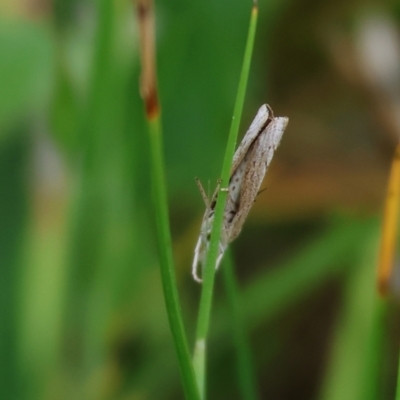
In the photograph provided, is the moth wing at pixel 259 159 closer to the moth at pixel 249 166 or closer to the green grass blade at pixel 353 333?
the moth at pixel 249 166

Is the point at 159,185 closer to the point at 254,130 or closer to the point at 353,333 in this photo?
the point at 254,130

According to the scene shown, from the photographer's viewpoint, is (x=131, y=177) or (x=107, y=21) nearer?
(x=107, y=21)

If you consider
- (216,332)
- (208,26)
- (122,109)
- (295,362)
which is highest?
(208,26)

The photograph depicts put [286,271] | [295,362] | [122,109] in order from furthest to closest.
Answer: [295,362], [286,271], [122,109]

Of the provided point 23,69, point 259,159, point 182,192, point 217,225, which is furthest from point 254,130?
point 182,192

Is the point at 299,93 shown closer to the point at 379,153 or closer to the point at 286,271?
the point at 379,153

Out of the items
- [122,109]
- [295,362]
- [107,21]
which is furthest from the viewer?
[295,362]

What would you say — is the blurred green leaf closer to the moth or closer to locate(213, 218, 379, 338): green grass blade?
locate(213, 218, 379, 338): green grass blade

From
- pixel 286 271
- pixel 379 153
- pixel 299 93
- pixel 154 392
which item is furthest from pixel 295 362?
pixel 299 93
